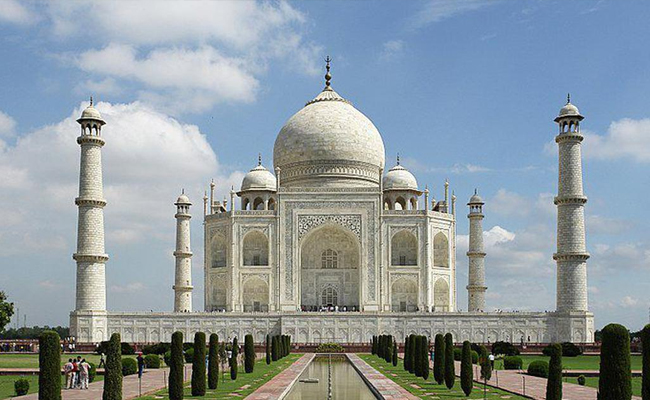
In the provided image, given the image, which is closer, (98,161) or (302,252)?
(98,161)

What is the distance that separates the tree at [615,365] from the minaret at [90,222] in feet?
71.2

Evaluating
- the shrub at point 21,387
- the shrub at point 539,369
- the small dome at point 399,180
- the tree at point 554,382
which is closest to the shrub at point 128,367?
the shrub at point 21,387

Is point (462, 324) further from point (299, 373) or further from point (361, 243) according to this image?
point (299, 373)

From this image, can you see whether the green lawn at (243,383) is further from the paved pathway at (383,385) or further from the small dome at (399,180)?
the small dome at (399,180)

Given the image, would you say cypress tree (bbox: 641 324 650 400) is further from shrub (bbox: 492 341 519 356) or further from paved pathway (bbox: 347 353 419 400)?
shrub (bbox: 492 341 519 356)

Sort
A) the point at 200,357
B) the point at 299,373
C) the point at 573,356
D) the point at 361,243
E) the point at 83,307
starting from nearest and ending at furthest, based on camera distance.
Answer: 1. the point at 200,357
2. the point at 299,373
3. the point at 573,356
4. the point at 83,307
5. the point at 361,243

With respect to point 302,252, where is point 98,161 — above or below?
above

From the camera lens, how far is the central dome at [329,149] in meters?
35.8

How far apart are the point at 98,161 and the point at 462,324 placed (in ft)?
44.8

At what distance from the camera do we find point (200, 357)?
47.2 ft

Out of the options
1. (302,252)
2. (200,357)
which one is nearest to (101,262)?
(302,252)

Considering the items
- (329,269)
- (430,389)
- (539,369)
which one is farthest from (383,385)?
(329,269)

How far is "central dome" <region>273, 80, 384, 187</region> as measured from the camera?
35781 millimetres

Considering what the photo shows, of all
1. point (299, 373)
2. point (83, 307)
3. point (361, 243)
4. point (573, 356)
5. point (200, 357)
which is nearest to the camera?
point (200, 357)
